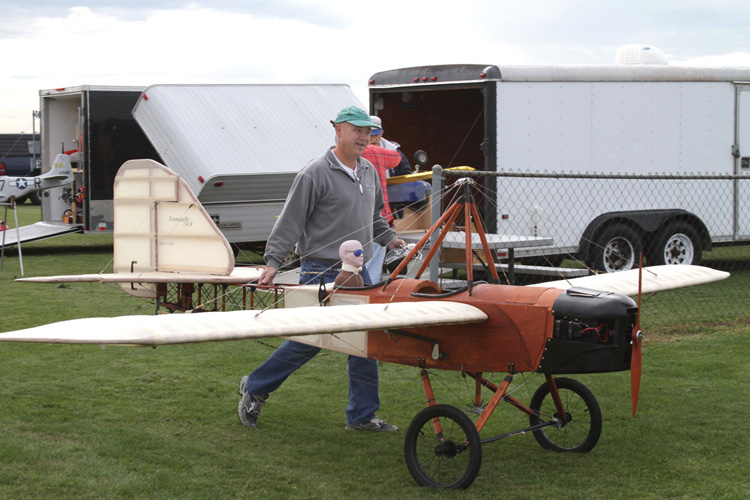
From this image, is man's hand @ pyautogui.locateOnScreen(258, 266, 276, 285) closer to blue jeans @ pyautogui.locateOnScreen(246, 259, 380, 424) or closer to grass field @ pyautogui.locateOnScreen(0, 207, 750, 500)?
blue jeans @ pyautogui.locateOnScreen(246, 259, 380, 424)

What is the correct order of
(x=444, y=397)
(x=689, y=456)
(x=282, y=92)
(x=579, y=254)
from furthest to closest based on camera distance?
1. (x=282, y=92)
2. (x=579, y=254)
3. (x=444, y=397)
4. (x=689, y=456)

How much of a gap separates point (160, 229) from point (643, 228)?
7.16 meters

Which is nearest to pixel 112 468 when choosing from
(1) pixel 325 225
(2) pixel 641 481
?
(1) pixel 325 225

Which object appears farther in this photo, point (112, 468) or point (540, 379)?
point (540, 379)

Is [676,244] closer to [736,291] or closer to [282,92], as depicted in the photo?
[736,291]

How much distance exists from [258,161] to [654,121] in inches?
222

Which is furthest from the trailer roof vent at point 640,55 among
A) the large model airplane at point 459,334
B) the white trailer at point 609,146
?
the large model airplane at point 459,334

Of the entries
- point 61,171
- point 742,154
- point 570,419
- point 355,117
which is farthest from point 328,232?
point 61,171

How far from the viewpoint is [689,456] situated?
4918 millimetres

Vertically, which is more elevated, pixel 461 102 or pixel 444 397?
pixel 461 102

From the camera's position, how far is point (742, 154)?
12.2 m

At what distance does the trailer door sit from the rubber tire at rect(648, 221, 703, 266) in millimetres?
628

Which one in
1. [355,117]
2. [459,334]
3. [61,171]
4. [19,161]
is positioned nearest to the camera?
[459,334]

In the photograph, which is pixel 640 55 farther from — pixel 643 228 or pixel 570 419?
pixel 570 419
